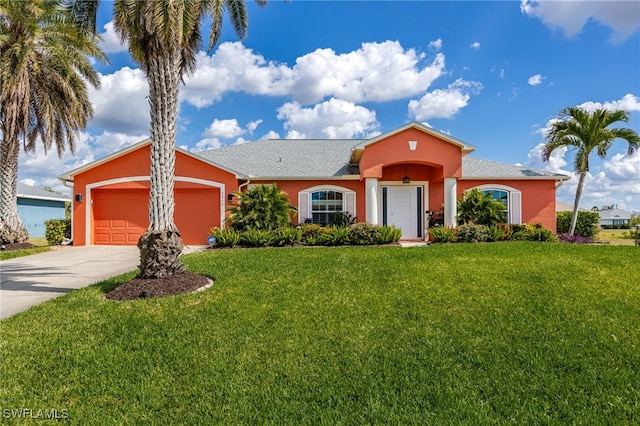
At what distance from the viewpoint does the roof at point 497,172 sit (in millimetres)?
14945

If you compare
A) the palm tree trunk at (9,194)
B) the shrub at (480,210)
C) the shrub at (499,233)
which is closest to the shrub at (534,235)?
the shrub at (499,233)

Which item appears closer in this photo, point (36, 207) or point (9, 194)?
point (9, 194)

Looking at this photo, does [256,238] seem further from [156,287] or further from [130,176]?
[130,176]

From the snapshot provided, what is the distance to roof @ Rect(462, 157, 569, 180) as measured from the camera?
14.9 meters

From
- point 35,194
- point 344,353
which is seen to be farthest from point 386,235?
point 35,194

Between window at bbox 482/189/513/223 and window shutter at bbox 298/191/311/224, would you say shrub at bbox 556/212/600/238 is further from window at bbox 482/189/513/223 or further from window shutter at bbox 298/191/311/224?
window shutter at bbox 298/191/311/224

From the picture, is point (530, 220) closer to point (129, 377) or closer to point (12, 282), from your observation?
point (129, 377)

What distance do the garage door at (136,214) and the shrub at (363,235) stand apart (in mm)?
6012

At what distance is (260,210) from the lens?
41.7ft

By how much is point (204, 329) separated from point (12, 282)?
6275 millimetres

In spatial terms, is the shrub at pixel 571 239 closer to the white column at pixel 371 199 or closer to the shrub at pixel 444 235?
the shrub at pixel 444 235

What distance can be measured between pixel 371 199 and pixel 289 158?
17.6 feet

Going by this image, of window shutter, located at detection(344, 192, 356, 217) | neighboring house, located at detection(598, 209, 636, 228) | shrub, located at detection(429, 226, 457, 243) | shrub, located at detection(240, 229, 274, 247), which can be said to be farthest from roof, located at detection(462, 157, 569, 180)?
neighboring house, located at detection(598, 209, 636, 228)

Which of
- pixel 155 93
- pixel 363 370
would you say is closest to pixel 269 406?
pixel 363 370
